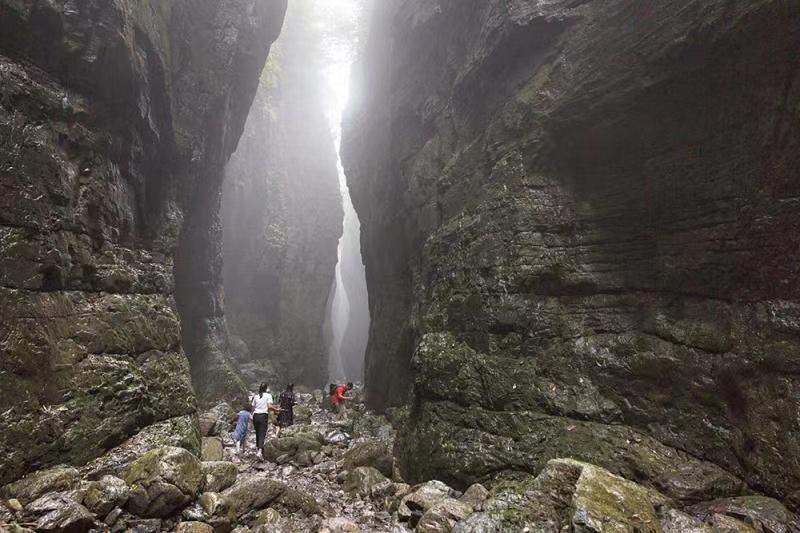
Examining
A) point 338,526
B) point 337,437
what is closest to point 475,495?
point 338,526

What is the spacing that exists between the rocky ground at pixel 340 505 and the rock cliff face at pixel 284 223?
23059 mm

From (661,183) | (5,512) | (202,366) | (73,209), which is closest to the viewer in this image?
(5,512)

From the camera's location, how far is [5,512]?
6.08 metres

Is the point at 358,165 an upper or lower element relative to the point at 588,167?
upper

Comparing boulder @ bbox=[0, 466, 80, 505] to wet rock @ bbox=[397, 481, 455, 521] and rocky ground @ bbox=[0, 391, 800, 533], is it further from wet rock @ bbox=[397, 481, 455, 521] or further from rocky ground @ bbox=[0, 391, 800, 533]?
wet rock @ bbox=[397, 481, 455, 521]

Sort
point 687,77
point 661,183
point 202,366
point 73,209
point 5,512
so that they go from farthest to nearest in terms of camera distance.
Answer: point 202,366 < point 73,209 < point 661,183 < point 687,77 < point 5,512

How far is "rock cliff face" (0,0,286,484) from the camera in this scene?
327 inches

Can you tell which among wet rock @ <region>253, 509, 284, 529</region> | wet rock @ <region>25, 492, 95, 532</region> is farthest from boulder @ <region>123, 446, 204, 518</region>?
wet rock @ <region>253, 509, 284, 529</region>

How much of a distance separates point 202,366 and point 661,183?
20780 millimetres

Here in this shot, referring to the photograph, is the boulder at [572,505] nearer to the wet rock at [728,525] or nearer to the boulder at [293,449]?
the wet rock at [728,525]

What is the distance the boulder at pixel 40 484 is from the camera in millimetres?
6770

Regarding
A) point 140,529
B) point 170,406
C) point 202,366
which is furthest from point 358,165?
point 140,529

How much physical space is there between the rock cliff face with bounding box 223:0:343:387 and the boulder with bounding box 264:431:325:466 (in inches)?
743

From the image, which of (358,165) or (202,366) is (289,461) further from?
(358,165)
